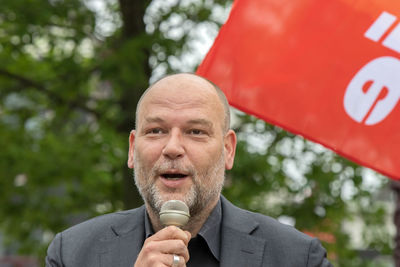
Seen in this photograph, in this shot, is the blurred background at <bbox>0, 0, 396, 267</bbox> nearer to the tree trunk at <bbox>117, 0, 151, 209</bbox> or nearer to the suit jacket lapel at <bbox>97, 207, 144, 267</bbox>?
the tree trunk at <bbox>117, 0, 151, 209</bbox>

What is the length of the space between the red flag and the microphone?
159 cm

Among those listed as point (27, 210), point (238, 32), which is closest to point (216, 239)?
point (238, 32)

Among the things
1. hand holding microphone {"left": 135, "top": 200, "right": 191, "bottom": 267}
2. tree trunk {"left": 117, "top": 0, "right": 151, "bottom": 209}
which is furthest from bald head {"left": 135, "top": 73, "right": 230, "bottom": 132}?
tree trunk {"left": 117, "top": 0, "right": 151, "bottom": 209}

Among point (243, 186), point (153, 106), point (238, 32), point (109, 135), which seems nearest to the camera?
point (153, 106)

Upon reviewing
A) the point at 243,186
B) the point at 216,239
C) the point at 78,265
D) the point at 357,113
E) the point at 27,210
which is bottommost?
the point at 27,210

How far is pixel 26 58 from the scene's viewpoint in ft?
39.2

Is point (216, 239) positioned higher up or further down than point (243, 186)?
higher up

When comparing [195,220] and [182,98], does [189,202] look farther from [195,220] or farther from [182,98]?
[182,98]

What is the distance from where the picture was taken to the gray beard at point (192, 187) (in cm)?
314

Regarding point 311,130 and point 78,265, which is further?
point 311,130

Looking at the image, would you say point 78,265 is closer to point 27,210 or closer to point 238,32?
point 238,32

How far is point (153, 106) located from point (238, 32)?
140 cm

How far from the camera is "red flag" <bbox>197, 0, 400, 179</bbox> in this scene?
4098 millimetres

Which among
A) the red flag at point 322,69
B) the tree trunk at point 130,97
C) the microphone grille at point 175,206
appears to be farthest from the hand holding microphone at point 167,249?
the tree trunk at point 130,97
